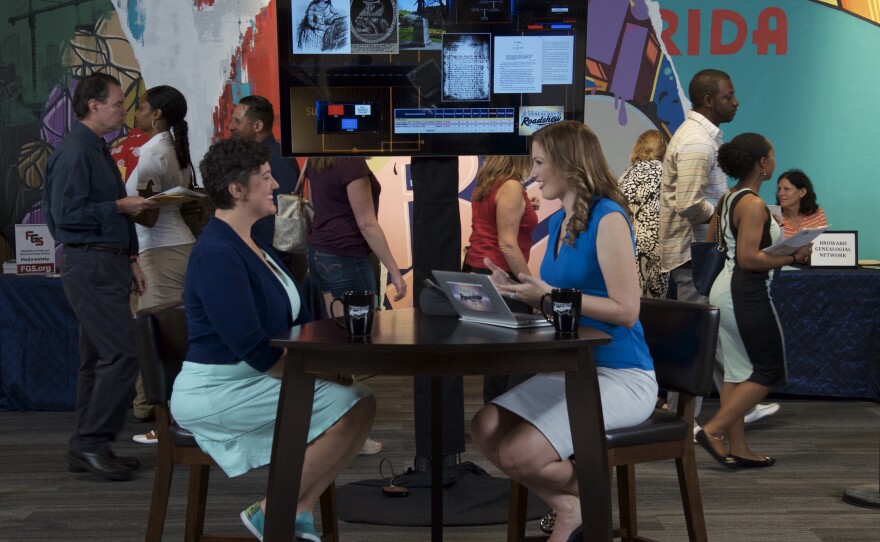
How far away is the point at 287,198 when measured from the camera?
4.21 metres

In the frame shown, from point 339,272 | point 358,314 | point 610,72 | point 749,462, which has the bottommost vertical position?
point 749,462

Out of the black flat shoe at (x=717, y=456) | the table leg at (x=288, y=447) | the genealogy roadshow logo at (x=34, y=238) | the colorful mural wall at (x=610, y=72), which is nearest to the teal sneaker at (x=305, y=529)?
the table leg at (x=288, y=447)

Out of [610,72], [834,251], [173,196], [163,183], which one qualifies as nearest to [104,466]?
[173,196]

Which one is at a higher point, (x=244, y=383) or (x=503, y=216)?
(x=503, y=216)

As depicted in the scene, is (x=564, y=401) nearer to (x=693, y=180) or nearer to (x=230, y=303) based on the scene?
(x=230, y=303)

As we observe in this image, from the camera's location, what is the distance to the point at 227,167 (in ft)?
9.04

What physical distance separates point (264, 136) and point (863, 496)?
280 cm

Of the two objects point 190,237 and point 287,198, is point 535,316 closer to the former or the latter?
point 287,198

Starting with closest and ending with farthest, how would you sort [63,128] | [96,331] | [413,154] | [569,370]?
[569,370], [413,154], [96,331], [63,128]

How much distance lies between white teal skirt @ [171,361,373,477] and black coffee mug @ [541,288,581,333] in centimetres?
60

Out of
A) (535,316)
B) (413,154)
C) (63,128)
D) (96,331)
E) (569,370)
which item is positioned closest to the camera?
(569,370)

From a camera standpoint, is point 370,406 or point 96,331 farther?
point 96,331

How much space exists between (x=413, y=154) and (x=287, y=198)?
103 cm

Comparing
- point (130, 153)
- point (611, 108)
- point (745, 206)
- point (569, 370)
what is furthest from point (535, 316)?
point (130, 153)
